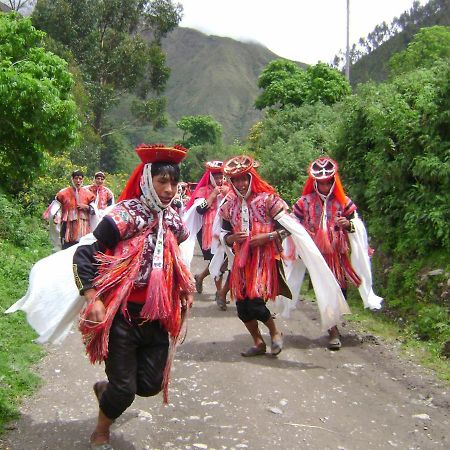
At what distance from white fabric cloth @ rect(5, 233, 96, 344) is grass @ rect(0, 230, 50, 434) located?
0.87 metres

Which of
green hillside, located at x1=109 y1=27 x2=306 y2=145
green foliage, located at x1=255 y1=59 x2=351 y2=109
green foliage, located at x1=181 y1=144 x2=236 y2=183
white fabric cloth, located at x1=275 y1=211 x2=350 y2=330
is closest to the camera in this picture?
white fabric cloth, located at x1=275 y1=211 x2=350 y2=330

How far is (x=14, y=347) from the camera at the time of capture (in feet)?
19.7

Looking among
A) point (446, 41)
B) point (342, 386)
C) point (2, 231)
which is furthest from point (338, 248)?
point (446, 41)

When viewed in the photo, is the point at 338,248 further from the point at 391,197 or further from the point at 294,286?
the point at 391,197

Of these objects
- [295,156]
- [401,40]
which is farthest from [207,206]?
[401,40]

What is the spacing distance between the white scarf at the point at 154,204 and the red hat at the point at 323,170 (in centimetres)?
312

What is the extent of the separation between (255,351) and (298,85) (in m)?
23.2

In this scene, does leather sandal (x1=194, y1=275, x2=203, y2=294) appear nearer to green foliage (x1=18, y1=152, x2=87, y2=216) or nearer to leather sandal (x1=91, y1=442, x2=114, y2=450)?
green foliage (x1=18, y1=152, x2=87, y2=216)

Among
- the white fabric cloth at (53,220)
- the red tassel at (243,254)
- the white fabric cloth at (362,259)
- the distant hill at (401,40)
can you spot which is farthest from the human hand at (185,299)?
the distant hill at (401,40)

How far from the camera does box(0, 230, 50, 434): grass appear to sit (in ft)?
15.6

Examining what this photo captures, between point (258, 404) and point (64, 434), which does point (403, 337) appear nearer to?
point (258, 404)

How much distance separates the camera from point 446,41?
29391 millimetres

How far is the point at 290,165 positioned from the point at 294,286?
9697 mm

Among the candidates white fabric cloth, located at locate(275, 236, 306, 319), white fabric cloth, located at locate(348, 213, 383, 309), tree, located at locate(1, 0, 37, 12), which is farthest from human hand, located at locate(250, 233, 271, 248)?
tree, located at locate(1, 0, 37, 12)
